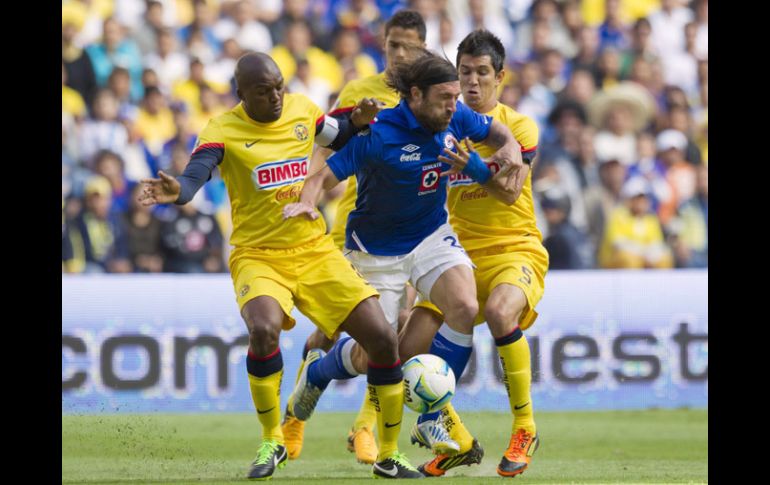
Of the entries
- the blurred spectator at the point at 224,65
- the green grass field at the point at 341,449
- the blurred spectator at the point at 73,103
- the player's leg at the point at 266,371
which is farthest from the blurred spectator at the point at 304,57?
the player's leg at the point at 266,371

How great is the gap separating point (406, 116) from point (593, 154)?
755 cm

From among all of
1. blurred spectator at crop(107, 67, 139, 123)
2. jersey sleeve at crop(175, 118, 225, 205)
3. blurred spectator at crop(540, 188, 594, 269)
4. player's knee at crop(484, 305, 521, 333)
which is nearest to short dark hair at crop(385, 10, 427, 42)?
jersey sleeve at crop(175, 118, 225, 205)

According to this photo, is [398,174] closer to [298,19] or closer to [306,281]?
[306,281]

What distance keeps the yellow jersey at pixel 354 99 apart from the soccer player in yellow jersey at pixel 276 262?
1.10 metres

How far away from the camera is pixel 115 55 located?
14695mm

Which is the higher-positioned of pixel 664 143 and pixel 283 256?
pixel 664 143

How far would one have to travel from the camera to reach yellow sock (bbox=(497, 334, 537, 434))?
7.66 meters

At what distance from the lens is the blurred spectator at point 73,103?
14031 millimetres

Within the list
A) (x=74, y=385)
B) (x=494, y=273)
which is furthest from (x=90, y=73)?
(x=494, y=273)

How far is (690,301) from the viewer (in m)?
12.5

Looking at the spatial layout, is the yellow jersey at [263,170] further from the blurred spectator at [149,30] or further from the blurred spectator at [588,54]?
the blurred spectator at [588,54]

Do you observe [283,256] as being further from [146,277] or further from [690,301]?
[690,301]

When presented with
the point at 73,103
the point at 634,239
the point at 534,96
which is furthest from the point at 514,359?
the point at 534,96

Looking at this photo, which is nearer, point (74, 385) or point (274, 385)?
point (274, 385)
